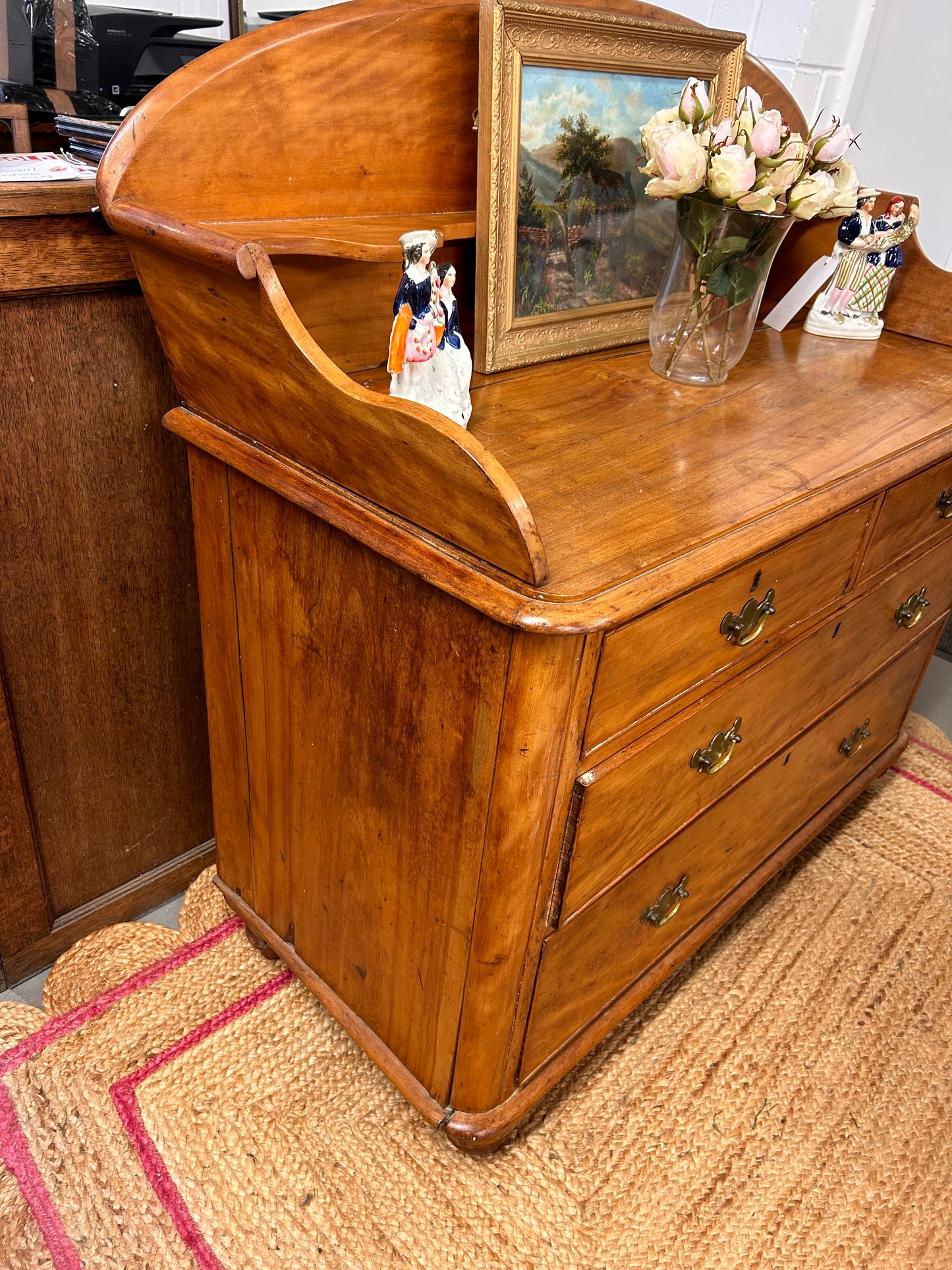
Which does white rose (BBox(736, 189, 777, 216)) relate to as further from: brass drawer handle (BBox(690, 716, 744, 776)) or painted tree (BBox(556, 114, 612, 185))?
brass drawer handle (BBox(690, 716, 744, 776))

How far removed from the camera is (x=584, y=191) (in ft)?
3.93

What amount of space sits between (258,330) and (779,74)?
60.2 inches

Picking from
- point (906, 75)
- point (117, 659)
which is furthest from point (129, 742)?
point (906, 75)

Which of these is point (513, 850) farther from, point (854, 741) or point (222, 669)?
point (854, 741)

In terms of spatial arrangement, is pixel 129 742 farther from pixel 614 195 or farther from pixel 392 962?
pixel 614 195

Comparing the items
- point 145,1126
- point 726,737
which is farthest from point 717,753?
point 145,1126

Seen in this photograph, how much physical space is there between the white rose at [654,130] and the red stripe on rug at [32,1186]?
146 cm

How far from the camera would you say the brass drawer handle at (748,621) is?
3.32 feet

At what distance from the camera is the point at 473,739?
89cm

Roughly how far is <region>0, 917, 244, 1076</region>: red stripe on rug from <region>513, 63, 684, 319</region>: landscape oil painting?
107 centimetres

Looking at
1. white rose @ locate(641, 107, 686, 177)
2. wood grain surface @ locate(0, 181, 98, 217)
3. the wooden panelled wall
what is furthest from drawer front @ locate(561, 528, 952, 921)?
wood grain surface @ locate(0, 181, 98, 217)

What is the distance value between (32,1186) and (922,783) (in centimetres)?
177

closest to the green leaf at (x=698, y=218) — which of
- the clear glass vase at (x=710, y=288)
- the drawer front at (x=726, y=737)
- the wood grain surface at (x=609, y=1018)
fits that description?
the clear glass vase at (x=710, y=288)

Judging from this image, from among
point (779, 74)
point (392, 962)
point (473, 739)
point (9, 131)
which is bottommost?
point (392, 962)
